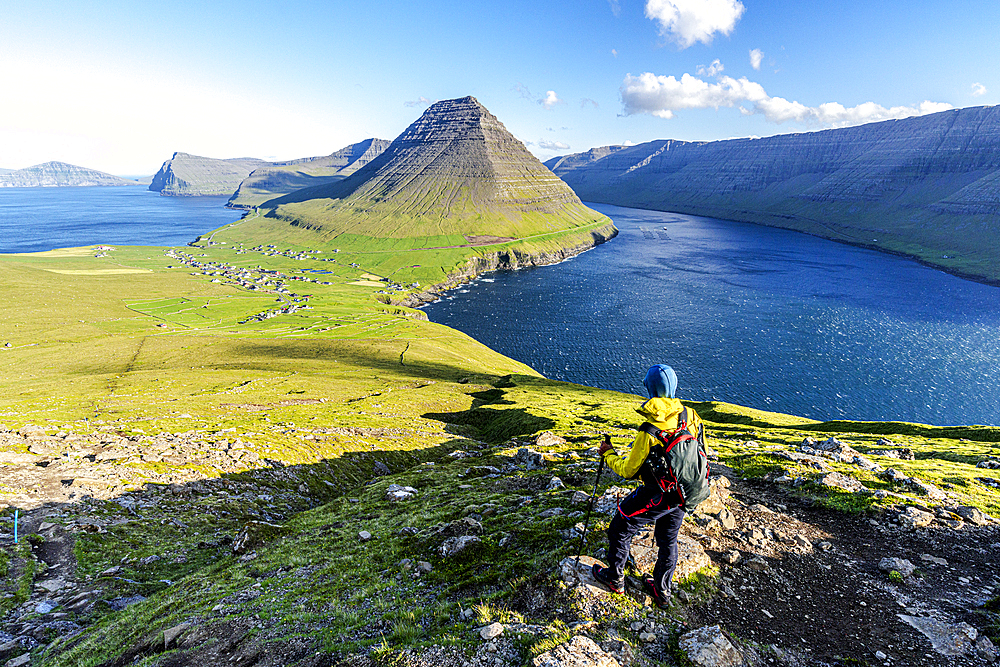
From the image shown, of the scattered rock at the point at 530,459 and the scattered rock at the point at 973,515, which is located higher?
the scattered rock at the point at 973,515

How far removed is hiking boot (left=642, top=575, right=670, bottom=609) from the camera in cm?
948

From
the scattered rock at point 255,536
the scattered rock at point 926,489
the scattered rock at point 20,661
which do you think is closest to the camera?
the scattered rock at point 20,661

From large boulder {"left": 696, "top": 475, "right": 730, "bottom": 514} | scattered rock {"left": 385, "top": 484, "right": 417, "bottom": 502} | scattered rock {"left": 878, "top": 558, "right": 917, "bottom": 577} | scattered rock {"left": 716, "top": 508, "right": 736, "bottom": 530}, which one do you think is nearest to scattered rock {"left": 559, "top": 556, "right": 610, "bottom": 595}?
large boulder {"left": 696, "top": 475, "right": 730, "bottom": 514}

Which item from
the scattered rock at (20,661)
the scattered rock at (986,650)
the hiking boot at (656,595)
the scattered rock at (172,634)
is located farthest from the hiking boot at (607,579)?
the scattered rock at (20,661)

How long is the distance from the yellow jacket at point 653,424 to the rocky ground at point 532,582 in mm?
2924

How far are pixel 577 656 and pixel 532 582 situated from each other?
8.40 ft

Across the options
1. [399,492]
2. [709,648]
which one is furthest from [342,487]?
[709,648]

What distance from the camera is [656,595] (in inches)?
376

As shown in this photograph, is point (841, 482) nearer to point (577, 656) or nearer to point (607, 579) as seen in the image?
point (607, 579)

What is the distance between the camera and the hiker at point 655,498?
9.35 m

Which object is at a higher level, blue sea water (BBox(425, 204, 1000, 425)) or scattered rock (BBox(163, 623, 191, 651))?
scattered rock (BBox(163, 623, 191, 651))

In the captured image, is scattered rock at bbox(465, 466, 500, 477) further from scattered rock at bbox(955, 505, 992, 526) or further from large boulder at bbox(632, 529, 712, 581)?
scattered rock at bbox(955, 505, 992, 526)

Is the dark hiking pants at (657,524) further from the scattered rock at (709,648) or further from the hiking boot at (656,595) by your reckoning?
the scattered rock at (709,648)

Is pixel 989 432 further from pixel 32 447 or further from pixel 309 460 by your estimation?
pixel 32 447
